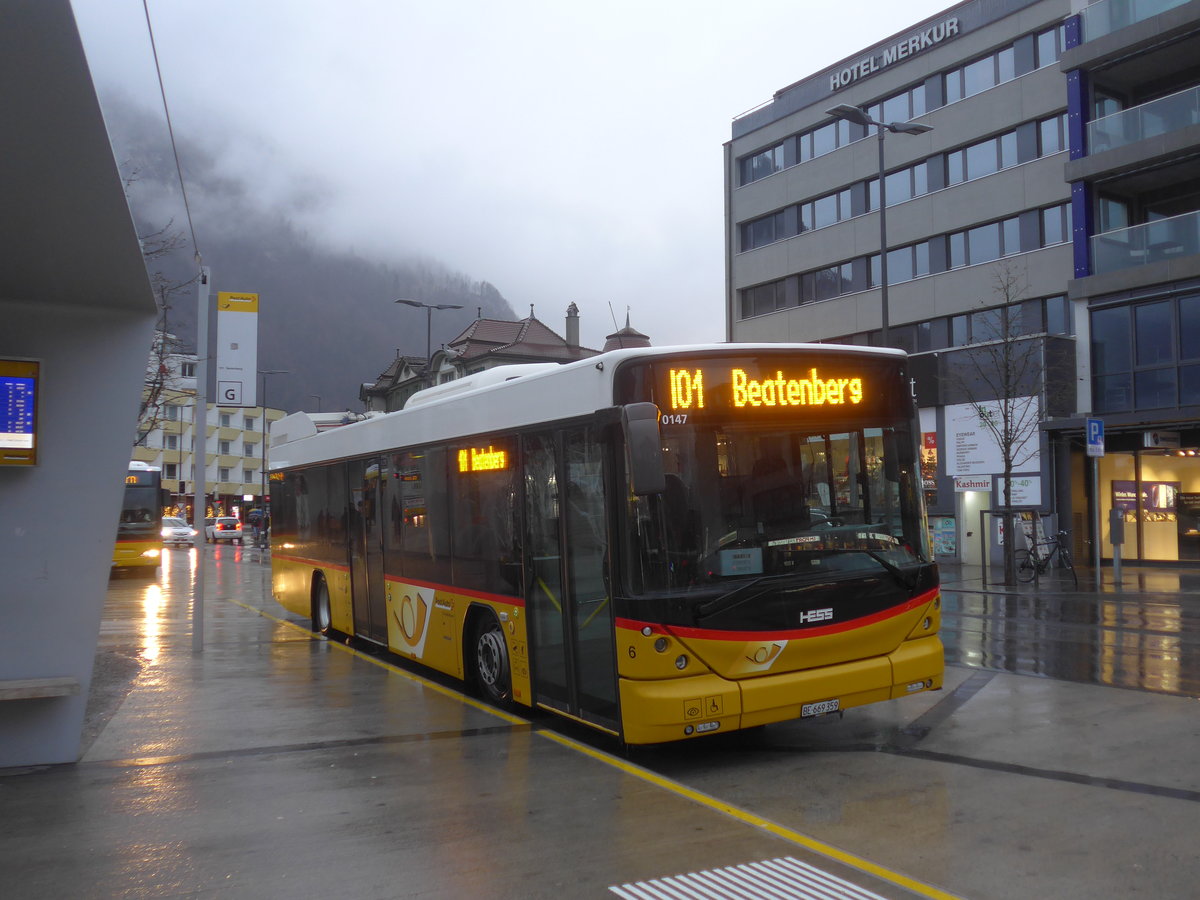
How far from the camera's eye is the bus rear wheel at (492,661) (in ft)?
29.1

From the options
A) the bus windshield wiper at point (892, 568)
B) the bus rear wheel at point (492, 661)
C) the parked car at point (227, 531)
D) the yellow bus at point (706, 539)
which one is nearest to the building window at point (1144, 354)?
the yellow bus at point (706, 539)

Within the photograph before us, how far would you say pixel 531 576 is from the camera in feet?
27.0

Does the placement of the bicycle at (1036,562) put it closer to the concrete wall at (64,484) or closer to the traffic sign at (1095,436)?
the traffic sign at (1095,436)

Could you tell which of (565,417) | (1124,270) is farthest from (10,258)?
(1124,270)

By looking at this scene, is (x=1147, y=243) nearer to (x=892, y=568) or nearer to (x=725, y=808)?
(x=892, y=568)

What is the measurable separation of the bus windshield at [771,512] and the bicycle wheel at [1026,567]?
663 inches

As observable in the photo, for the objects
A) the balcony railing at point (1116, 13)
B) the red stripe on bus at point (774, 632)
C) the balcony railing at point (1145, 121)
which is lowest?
the red stripe on bus at point (774, 632)

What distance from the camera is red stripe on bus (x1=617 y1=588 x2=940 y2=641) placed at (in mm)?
6664

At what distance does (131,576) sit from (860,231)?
1040 inches

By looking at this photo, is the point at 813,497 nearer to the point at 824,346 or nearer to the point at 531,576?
the point at 824,346

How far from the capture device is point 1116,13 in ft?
86.2

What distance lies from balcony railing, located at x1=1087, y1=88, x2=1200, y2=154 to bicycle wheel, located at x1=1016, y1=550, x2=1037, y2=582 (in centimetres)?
1099

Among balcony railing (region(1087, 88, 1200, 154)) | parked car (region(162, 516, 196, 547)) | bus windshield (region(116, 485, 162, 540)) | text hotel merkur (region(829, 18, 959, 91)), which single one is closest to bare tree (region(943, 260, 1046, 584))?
balcony railing (region(1087, 88, 1200, 154))

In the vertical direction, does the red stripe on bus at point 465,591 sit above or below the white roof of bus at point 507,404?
below
